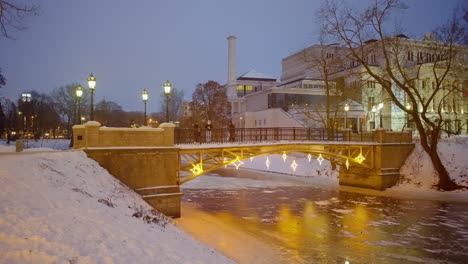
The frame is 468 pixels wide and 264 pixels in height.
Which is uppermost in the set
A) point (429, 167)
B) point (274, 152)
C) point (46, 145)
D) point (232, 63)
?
point (232, 63)

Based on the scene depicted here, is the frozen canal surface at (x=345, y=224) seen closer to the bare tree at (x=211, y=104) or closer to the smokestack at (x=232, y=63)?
the bare tree at (x=211, y=104)

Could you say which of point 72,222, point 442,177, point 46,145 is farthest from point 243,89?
point 72,222

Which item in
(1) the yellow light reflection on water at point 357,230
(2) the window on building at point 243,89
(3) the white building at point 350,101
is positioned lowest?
(1) the yellow light reflection on water at point 357,230

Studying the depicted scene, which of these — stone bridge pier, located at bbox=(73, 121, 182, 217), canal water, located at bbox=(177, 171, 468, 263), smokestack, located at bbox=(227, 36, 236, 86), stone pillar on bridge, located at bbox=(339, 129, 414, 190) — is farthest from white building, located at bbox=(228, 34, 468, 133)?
stone bridge pier, located at bbox=(73, 121, 182, 217)

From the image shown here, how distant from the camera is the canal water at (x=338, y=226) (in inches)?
539

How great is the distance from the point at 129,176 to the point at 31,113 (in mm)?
51979

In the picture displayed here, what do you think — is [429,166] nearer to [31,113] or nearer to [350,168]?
[350,168]

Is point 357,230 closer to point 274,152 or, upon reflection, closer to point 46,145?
point 274,152

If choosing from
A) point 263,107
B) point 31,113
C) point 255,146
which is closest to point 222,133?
point 255,146

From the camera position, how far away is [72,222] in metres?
8.77

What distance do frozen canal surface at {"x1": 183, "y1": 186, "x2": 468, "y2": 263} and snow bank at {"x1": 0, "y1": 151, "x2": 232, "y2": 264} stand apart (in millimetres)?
5403

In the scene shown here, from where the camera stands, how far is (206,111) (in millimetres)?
56906

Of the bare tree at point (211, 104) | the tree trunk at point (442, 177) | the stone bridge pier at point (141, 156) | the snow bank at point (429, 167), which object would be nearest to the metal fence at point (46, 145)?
the stone bridge pier at point (141, 156)

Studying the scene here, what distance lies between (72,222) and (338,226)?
1334cm
